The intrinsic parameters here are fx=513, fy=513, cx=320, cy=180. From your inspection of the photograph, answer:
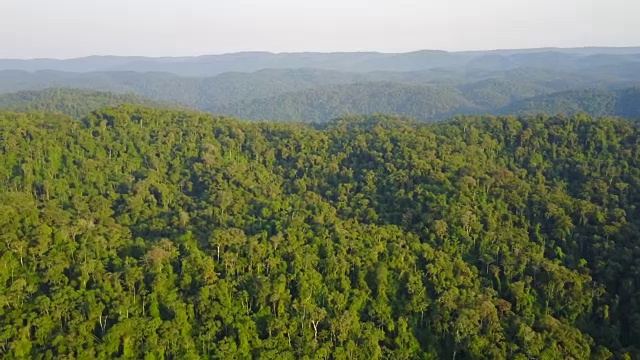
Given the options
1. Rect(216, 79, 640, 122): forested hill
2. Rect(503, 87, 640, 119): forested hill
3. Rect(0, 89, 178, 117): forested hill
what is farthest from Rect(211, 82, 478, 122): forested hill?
Rect(0, 89, 178, 117): forested hill

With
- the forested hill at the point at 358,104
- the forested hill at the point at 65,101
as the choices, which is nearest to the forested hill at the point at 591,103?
the forested hill at the point at 358,104

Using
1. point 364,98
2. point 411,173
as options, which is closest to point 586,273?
point 411,173

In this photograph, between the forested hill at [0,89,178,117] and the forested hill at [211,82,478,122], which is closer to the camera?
the forested hill at [0,89,178,117]

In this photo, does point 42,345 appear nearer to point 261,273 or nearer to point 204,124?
point 261,273

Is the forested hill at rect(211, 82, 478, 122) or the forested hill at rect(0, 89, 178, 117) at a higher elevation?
the forested hill at rect(0, 89, 178, 117)

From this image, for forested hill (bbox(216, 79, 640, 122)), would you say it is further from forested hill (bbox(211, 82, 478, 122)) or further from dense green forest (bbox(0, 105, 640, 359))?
dense green forest (bbox(0, 105, 640, 359))

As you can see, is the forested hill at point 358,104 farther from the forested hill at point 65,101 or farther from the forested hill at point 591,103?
the forested hill at point 65,101

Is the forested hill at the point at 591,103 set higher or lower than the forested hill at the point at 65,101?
lower
